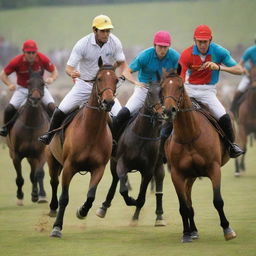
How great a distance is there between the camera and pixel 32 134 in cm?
1560

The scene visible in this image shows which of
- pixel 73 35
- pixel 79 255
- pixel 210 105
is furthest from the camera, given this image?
pixel 73 35

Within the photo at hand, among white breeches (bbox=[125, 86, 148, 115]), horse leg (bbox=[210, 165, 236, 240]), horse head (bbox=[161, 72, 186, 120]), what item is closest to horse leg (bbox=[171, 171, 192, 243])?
horse leg (bbox=[210, 165, 236, 240])

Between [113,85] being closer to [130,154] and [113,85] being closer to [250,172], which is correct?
[130,154]

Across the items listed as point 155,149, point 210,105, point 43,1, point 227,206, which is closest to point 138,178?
point 227,206

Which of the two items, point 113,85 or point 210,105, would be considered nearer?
point 113,85

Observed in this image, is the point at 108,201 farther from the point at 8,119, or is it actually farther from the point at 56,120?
the point at 8,119

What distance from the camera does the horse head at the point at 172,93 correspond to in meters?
9.87

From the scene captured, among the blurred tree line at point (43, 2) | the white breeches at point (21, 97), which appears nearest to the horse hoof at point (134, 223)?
the white breeches at point (21, 97)

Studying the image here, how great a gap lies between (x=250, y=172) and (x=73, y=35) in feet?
111

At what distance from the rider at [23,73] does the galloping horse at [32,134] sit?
0.79 ft

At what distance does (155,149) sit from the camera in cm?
1264

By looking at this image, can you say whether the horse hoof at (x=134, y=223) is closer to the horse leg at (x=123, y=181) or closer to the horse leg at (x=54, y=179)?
the horse leg at (x=123, y=181)

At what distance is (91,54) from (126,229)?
8.22 feet

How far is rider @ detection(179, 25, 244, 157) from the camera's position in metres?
11.1
